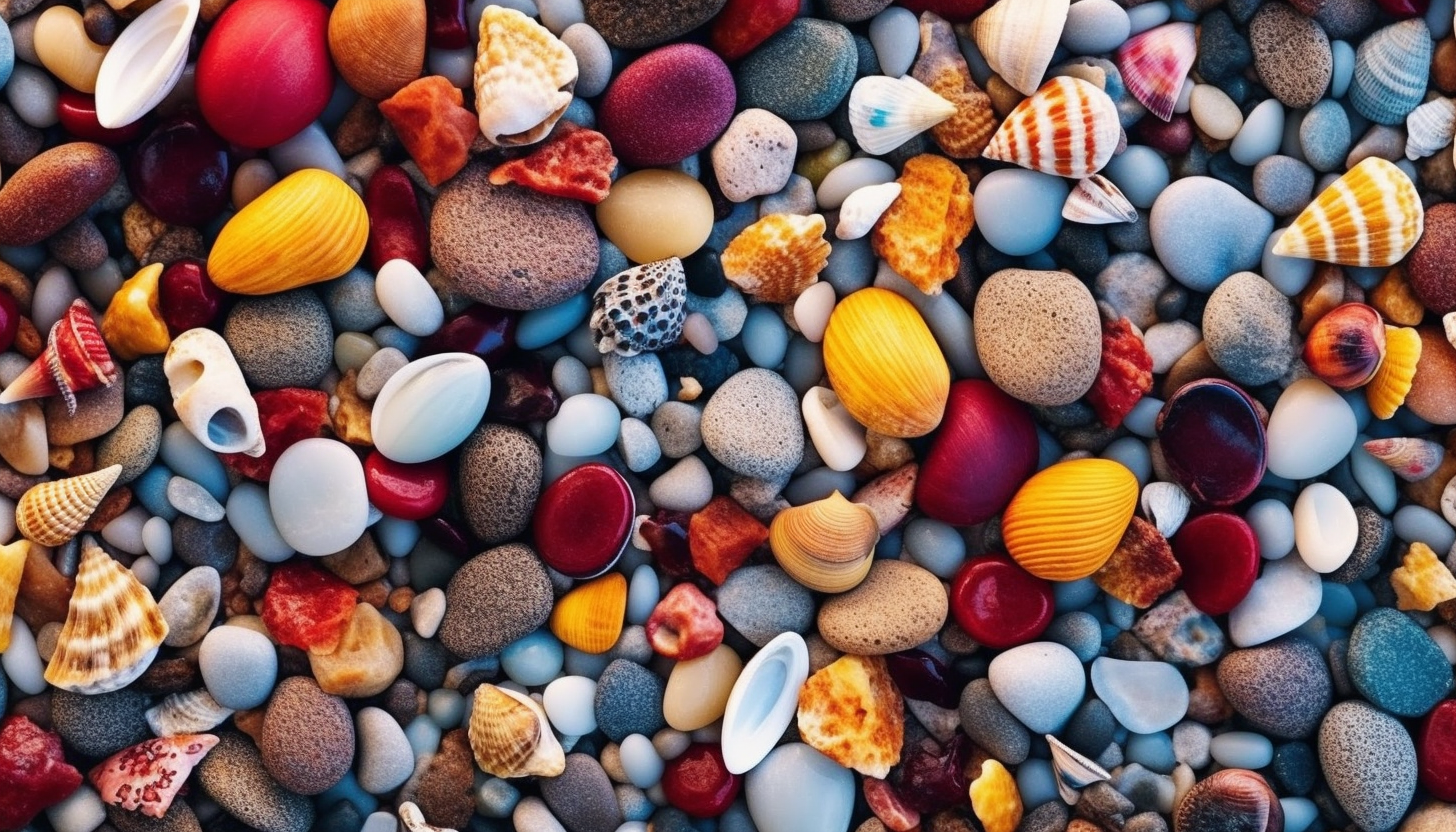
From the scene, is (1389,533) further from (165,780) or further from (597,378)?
(165,780)

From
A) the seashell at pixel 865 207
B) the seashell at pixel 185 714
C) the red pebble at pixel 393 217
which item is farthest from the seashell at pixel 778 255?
the seashell at pixel 185 714

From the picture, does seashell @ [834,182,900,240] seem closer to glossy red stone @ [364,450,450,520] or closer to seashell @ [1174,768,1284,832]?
glossy red stone @ [364,450,450,520]

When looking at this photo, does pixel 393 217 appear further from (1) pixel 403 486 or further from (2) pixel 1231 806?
(2) pixel 1231 806

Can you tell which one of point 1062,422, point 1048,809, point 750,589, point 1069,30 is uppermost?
point 1069,30

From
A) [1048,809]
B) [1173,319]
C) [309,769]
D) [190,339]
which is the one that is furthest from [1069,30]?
[309,769]

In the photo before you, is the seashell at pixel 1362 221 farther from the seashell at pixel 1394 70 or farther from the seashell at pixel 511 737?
the seashell at pixel 511 737

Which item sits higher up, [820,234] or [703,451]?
[820,234]
